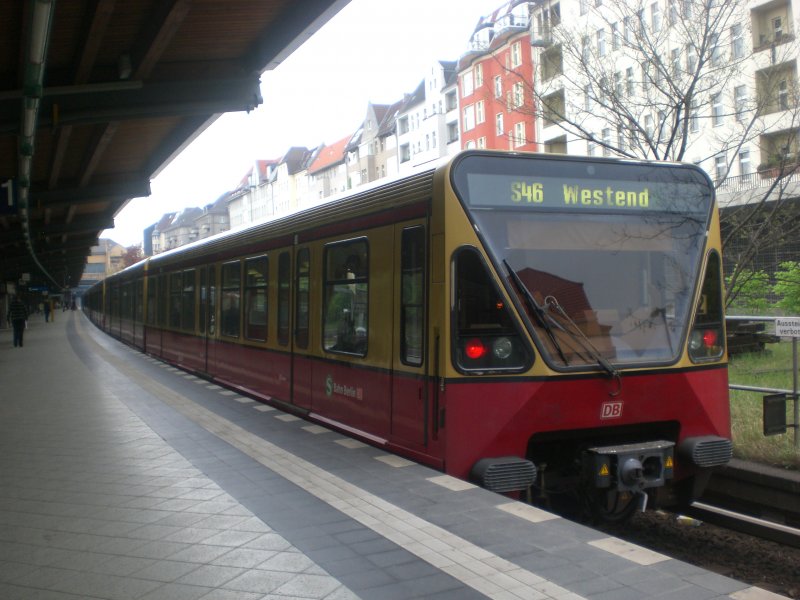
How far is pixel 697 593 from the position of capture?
13.5 feet

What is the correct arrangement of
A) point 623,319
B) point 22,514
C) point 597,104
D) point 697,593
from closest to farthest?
point 697,593, point 22,514, point 623,319, point 597,104

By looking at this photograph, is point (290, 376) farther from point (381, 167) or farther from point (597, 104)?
point (381, 167)

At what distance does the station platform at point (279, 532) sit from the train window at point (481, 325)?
0.94 m

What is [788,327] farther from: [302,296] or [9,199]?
[9,199]

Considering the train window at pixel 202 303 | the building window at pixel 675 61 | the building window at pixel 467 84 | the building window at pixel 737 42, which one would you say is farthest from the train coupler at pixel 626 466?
the building window at pixel 467 84

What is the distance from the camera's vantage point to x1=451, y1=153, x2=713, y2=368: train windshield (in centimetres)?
647

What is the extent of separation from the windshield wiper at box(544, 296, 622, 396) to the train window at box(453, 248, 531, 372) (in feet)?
1.23

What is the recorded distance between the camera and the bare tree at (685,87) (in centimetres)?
1055

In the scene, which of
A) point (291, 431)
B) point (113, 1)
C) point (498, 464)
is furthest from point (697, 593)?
point (113, 1)

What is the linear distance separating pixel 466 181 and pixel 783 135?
599 centimetres

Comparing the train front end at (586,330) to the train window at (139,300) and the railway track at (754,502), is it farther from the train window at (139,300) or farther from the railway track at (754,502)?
the train window at (139,300)

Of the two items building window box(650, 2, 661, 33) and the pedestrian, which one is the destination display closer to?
building window box(650, 2, 661, 33)

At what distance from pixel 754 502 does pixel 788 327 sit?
1596 mm

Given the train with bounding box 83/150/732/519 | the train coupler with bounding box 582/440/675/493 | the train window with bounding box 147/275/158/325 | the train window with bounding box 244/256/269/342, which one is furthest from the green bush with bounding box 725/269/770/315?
the train window with bounding box 147/275/158/325
